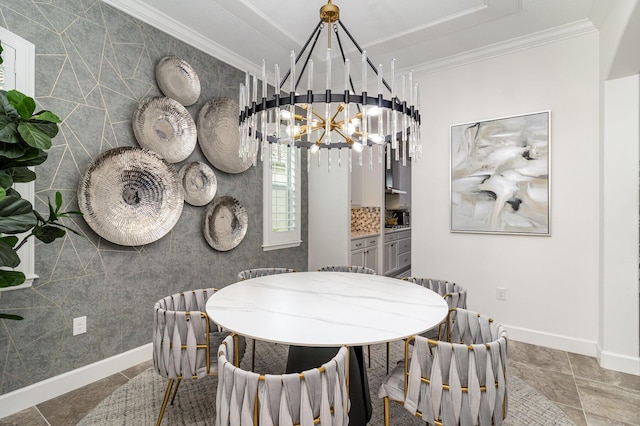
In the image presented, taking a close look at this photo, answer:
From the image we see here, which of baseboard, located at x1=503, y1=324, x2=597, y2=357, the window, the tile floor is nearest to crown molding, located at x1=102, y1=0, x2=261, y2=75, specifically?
the window

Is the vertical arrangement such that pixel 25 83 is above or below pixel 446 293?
above

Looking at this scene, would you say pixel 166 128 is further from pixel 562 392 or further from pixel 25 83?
pixel 562 392

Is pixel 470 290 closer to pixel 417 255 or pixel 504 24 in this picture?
pixel 417 255

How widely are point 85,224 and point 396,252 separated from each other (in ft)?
15.9

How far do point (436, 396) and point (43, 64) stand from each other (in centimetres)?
286

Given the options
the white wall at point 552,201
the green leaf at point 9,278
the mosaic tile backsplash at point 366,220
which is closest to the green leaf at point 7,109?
the green leaf at point 9,278

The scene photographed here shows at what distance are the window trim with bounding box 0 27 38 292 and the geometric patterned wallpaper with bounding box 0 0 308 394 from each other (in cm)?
4

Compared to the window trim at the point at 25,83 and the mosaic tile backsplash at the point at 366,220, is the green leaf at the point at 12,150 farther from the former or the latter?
the mosaic tile backsplash at the point at 366,220

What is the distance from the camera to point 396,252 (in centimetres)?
598

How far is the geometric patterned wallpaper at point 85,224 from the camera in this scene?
2016mm

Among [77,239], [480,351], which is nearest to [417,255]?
[480,351]

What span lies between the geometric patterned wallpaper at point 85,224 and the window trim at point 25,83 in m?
0.04

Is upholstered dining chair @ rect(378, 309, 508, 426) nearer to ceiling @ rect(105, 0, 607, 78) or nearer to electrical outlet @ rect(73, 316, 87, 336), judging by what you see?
electrical outlet @ rect(73, 316, 87, 336)

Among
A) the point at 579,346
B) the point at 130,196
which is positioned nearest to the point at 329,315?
the point at 130,196
